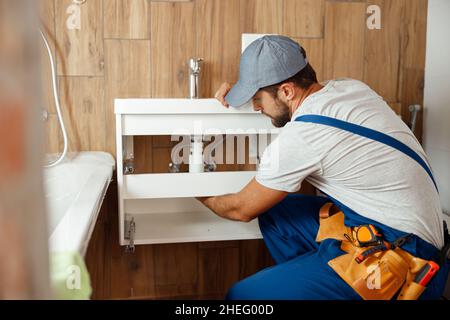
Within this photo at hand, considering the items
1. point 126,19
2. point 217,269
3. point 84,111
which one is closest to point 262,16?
point 126,19

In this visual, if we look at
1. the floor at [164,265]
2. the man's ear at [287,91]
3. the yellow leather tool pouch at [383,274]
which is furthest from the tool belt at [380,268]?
the floor at [164,265]

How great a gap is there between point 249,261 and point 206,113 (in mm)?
719

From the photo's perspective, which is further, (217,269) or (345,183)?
(217,269)

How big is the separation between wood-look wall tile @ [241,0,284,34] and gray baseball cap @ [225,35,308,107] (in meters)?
0.41

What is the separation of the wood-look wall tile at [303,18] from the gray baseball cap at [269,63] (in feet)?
1.48

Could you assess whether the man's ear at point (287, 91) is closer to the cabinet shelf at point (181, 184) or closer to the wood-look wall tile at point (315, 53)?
the cabinet shelf at point (181, 184)

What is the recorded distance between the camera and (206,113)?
157 centimetres

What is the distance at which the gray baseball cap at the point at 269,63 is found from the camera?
1.39 metres

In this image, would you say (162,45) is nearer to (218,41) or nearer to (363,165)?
(218,41)

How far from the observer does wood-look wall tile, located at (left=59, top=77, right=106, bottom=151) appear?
176cm

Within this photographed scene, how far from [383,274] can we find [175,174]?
71cm

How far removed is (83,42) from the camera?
68.6 inches

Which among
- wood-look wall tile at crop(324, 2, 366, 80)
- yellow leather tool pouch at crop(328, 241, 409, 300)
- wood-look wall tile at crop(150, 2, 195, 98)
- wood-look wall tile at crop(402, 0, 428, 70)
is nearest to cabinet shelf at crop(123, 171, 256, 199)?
wood-look wall tile at crop(150, 2, 195, 98)

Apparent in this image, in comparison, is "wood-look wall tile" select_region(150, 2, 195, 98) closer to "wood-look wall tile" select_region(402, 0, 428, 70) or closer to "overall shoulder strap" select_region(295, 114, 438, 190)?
"overall shoulder strap" select_region(295, 114, 438, 190)
